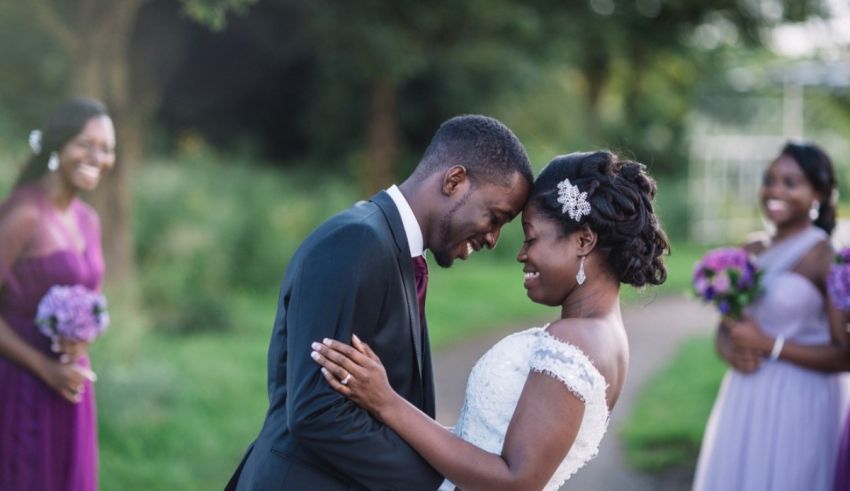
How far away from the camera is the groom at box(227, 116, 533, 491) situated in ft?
9.18

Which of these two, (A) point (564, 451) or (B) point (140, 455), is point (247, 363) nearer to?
(B) point (140, 455)

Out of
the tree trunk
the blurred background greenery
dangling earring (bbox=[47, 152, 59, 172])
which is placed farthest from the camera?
the tree trunk

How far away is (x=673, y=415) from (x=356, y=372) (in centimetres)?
744

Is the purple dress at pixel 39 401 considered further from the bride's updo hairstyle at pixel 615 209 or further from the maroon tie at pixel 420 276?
the bride's updo hairstyle at pixel 615 209

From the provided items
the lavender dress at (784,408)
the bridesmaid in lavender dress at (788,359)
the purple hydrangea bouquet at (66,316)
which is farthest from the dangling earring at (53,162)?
the lavender dress at (784,408)

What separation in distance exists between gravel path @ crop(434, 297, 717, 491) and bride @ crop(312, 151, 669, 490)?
12.2 inches

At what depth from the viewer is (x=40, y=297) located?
489 cm

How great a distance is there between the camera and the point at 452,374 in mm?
11000

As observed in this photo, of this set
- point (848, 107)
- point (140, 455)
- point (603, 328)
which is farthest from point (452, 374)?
point (848, 107)

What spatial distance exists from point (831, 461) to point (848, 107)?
30.0m

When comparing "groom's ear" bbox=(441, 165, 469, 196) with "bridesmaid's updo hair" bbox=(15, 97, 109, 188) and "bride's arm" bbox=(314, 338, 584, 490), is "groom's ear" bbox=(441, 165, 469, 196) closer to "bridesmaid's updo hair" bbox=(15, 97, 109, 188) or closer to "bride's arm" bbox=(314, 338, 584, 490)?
"bride's arm" bbox=(314, 338, 584, 490)

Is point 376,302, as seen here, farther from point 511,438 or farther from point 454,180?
point 511,438

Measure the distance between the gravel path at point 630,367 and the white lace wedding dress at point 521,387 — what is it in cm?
49

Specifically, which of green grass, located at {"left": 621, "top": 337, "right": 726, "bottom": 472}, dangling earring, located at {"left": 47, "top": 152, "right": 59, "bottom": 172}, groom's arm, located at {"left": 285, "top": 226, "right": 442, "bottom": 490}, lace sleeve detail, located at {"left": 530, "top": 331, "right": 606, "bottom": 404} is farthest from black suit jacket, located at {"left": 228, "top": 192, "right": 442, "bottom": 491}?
green grass, located at {"left": 621, "top": 337, "right": 726, "bottom": 472}
